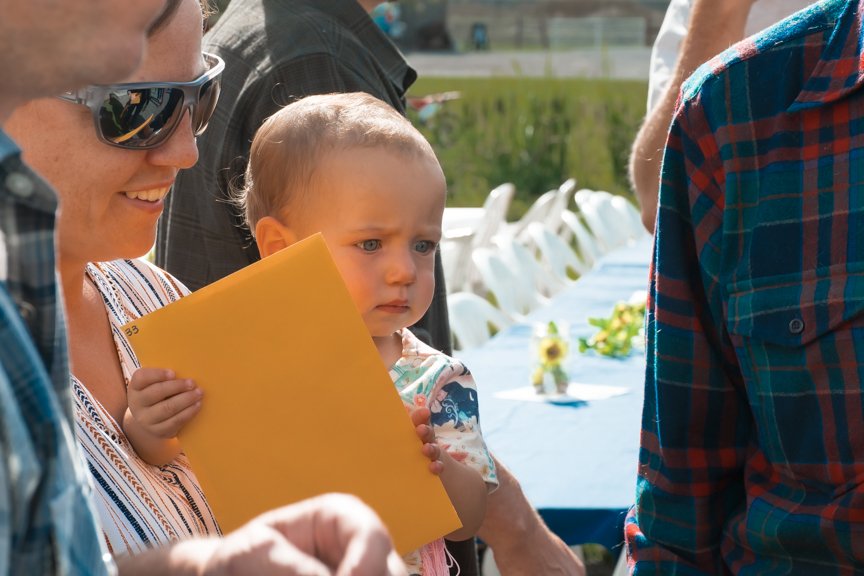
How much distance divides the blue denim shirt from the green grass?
13.2 metres

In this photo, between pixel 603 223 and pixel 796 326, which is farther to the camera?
pixel 603 223

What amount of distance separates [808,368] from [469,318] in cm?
463

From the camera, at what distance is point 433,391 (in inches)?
71.2

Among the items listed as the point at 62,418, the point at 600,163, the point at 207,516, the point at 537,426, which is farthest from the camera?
the point at 600,163

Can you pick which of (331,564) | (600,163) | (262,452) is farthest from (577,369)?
(600,163)

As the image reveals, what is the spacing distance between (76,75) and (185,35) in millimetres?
802

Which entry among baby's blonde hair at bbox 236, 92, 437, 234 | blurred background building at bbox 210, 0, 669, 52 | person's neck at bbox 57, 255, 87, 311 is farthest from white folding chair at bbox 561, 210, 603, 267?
blurred background building at bbox 210, 0, 669, 52

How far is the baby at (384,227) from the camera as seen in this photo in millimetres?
1808

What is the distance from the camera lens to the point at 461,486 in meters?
1.70

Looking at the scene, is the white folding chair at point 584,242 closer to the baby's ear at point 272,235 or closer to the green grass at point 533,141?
the green grass at point 533,141

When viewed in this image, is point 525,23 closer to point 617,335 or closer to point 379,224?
point 617,335

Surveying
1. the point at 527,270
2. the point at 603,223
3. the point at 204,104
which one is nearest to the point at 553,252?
the point at 527,270

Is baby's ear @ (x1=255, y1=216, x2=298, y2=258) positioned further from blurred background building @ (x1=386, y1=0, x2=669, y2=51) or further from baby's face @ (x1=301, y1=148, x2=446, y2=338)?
blurred background building @ (x1=386, y1=0, x2=669, y2=51)

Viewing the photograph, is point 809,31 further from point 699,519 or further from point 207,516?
point 207,516
